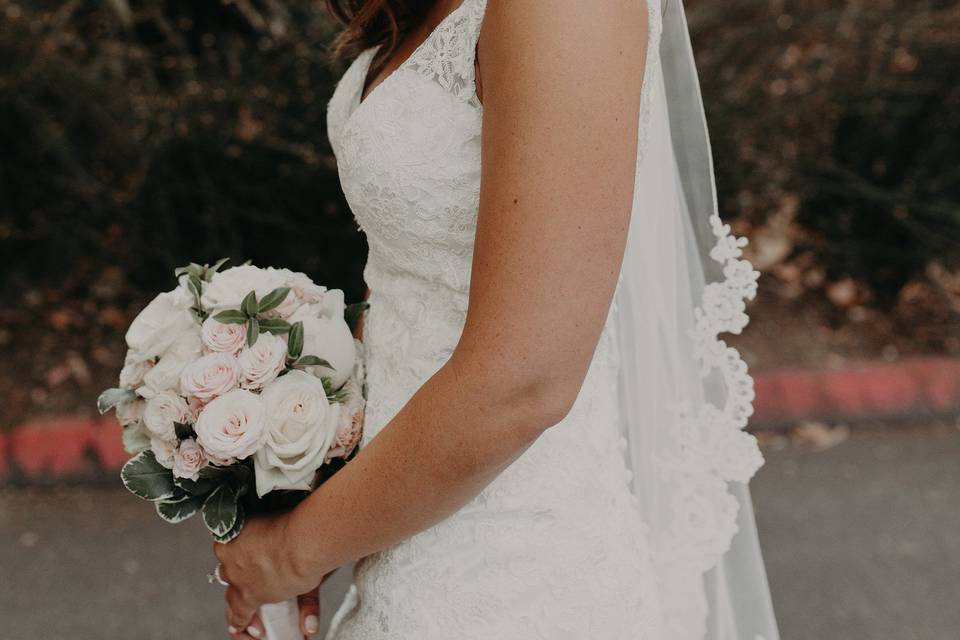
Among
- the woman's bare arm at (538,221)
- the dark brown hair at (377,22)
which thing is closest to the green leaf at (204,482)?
the woman's bare arm at (538,221)

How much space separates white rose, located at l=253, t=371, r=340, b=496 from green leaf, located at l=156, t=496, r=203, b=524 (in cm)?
13

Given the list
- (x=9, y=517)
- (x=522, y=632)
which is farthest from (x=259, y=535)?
(x=9, y=517)

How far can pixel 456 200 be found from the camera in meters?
1.16

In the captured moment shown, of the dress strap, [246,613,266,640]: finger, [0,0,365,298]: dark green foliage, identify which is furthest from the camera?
[0,0,365,298]: dark green foliage

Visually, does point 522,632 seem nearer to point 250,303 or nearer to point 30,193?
point 250,303

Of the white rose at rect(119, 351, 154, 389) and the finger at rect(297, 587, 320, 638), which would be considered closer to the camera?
the white rose at rect(119, 351, 154, 389)

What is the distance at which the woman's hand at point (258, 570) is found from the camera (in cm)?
121

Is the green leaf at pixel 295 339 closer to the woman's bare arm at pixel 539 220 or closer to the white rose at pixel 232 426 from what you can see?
the white rose at pixel 232 426

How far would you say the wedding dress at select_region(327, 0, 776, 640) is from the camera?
116cm

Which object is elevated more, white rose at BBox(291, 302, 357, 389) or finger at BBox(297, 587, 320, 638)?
white rose at BBox(291, 302, 357, 389)

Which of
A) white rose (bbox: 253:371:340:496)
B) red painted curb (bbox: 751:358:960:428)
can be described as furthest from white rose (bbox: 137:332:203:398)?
red painted curb (bbox: 751:358:960:428)

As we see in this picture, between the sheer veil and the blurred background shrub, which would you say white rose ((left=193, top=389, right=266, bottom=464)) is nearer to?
the sheer veil

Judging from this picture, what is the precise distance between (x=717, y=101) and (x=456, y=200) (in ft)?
12.5

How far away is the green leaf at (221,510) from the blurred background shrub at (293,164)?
3037 millimetres
